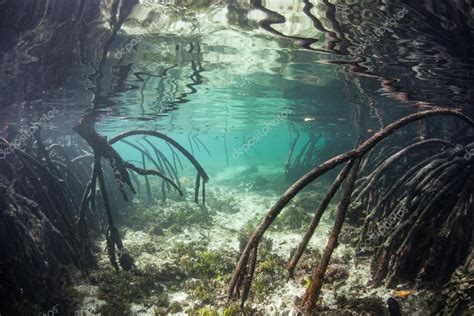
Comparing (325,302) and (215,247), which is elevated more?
(325,302)

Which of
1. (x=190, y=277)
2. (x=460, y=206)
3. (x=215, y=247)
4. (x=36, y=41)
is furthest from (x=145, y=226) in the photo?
(x=460, y=206)

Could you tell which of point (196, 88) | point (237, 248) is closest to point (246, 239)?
point (237, 248)

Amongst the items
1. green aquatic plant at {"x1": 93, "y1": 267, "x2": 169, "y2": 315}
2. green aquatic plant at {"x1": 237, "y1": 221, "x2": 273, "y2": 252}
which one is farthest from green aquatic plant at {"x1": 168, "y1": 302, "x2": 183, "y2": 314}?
green aquatic plant at {"x1": 237, "y1": 221, "x2": 273, "y2": 252}

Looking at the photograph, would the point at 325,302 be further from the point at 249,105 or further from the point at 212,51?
the point at 249,105

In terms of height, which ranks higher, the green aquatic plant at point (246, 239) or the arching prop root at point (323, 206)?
the arching prop root at point (323, 206)

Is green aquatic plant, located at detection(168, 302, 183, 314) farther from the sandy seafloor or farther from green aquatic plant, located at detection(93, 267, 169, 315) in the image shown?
green aquatic plant, located at detection(93, 267, 169, 315)

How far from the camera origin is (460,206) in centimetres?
591

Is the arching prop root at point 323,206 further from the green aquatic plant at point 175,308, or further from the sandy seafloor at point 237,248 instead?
the green aquatic plant at point 175,308

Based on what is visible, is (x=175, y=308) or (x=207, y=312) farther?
(x=175, y=308)

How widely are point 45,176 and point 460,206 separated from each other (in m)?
10.1

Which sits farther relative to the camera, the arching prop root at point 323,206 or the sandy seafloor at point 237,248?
the sandy seafloor at point 237,248

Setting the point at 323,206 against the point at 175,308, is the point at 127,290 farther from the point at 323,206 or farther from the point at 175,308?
the point at 323,206

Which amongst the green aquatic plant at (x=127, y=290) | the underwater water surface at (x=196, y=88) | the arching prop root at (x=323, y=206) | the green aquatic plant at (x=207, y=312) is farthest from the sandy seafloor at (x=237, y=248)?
the arching prop root at (x=323, y=206)

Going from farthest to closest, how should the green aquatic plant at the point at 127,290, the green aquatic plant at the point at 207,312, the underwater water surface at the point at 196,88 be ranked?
the green aquatic plant at the point at 127,290 < the green aquatic plant at the point at 207,312 < the underwater water surface at the point at 196,88
